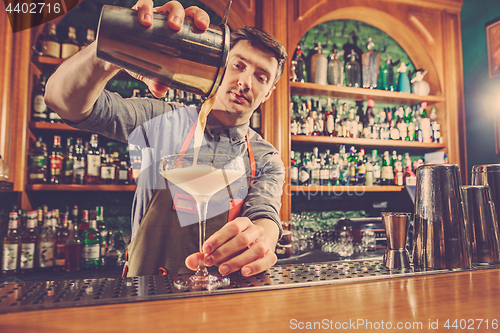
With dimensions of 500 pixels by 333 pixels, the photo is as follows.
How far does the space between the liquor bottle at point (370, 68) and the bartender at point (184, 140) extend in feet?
5.13

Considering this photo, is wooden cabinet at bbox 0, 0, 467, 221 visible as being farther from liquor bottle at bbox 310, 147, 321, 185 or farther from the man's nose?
the man's nose

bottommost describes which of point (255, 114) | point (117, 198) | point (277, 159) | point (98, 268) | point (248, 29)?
point (98, 268)

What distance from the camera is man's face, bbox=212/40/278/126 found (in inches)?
61.9

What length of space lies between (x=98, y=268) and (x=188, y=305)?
5.52 ft

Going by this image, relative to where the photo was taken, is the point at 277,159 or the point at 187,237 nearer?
the point at 187,237

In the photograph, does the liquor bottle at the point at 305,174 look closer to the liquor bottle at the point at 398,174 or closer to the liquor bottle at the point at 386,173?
the liquor bottle at the point at 386,173

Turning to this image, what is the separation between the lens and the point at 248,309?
0.52 metres

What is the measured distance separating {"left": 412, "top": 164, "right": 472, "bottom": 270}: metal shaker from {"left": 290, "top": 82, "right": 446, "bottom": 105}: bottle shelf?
6.19 ft

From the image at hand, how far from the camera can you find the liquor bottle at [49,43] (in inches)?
81.8

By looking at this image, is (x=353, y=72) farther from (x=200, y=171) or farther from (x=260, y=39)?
(x=200, y=171)

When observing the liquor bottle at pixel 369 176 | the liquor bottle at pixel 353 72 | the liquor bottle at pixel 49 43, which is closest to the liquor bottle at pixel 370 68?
the liquor bottle at pixel 353 72

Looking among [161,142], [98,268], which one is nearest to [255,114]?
[161,142]

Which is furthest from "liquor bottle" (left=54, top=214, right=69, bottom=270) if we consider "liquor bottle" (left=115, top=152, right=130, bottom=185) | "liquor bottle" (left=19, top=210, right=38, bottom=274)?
"liquor bottle" (left=115, top=152, right=130, bottom=185)

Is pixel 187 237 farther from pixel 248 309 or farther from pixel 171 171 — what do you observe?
pixel 248 309
